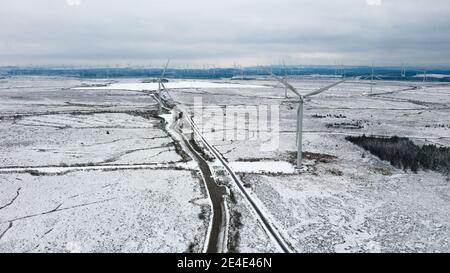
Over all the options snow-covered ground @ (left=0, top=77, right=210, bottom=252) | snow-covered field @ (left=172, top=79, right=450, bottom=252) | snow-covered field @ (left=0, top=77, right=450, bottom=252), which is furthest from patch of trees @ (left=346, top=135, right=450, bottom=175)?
snow-covered ground @ (left=0, top=77, right=210, bottom=252)

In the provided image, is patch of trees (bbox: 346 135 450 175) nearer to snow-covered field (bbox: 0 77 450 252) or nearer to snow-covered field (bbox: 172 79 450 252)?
snow-covered field (bbox: 172 79 450 252)

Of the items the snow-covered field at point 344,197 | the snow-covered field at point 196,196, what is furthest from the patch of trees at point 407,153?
the snow-covered field at point 196,196

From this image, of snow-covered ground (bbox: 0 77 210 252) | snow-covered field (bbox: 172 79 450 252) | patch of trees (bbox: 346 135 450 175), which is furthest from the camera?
patch of trees (bbox: 346 135 450 175)

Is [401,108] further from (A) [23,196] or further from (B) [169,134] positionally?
(A) [23,196]

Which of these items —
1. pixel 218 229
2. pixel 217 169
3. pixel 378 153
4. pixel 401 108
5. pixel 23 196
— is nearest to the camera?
pixel 218 229

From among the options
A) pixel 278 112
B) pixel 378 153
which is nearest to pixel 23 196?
pixel 378 153

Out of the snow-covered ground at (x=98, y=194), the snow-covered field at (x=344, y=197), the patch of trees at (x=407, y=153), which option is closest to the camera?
the snow-covered ground at (x=98, y=194)

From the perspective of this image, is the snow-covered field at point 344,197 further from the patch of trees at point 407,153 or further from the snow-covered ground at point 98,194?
the snow-covered ground at point 98,194

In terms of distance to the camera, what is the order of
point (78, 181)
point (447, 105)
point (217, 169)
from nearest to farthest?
point (78, 181)
point (217, 169)
point (447, 105)
